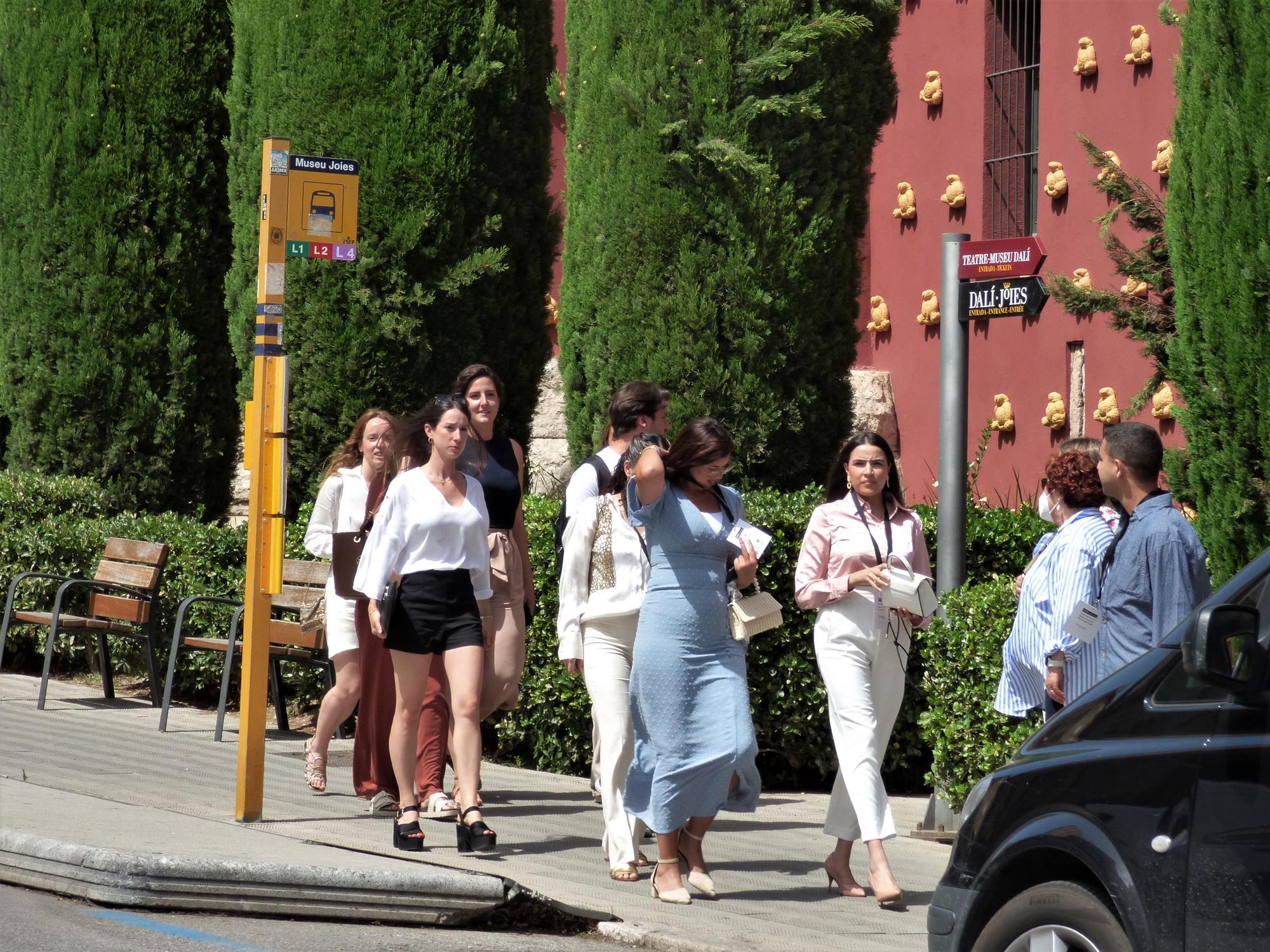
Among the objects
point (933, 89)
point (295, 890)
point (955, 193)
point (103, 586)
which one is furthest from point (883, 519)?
point (933, 89)

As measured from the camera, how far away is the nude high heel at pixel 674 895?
6.69 meters

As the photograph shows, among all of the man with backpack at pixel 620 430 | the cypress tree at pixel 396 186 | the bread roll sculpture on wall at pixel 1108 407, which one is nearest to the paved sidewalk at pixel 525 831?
the man with backpack at pixel 620 430

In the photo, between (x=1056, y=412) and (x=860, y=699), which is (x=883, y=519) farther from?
(x=1056, y=412)

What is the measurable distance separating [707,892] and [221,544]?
6.12 meters

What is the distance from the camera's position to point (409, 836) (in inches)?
286

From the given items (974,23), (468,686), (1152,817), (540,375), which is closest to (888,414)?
(974,23)

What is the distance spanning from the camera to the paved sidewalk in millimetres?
6445

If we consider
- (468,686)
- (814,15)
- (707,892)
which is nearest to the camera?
(707,892)

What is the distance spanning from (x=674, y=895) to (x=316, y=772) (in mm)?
2735

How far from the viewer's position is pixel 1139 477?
6105 mm

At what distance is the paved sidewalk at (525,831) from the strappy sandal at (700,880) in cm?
5

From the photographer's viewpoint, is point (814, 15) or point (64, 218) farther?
point (64, 218)

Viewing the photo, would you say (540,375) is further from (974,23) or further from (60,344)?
(974,23)

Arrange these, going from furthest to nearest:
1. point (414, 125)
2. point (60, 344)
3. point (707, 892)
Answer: point (60, 344) → point (414, 125) → point (707, 892)
